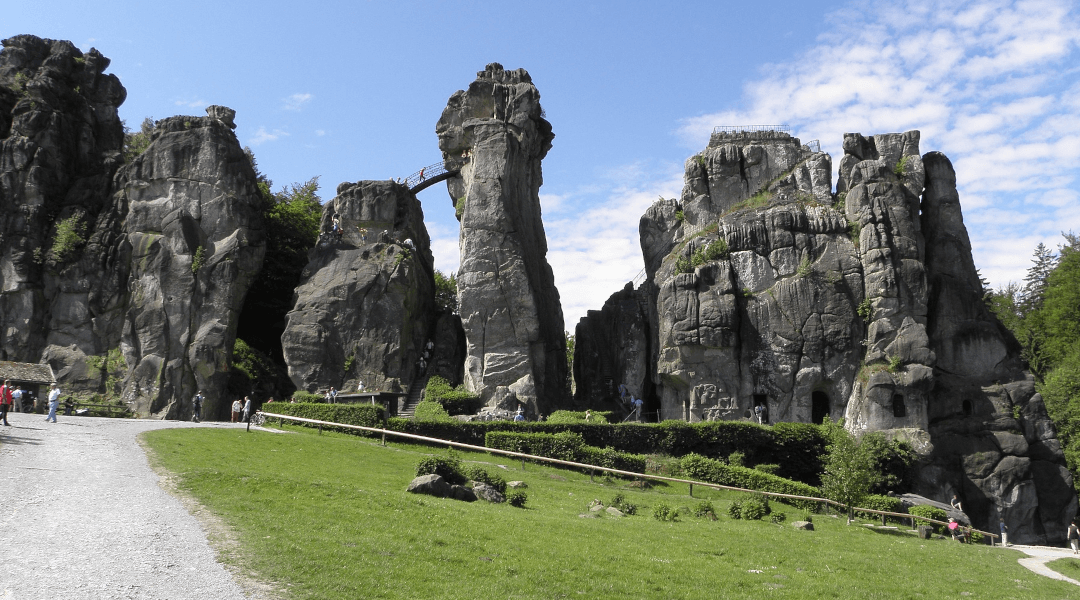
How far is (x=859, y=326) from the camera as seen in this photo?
5047cm

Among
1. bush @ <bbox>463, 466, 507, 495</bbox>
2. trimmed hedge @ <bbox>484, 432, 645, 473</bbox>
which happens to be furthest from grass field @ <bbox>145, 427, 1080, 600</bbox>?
trimmed hedge @ <bbox>484, 432, 645, 473</bbox>

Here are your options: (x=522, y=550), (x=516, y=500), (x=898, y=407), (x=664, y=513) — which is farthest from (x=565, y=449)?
(x=898, y=407)

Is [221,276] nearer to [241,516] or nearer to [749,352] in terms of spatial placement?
[749,352]

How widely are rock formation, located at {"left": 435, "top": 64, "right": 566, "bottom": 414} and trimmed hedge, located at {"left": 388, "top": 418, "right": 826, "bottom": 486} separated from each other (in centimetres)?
964

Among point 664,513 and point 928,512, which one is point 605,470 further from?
point 928,512

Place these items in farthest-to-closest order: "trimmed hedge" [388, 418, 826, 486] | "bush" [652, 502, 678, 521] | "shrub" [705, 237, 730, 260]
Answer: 1. "shrub" [705, 237, 730, 260]
2. "trimmed hedge" [388, 418, 826, 486]
3. "bush" [652, 502, 678, 521]

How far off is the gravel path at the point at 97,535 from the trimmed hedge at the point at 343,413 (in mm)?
13971

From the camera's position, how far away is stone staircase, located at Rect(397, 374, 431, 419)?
50188 millimetres

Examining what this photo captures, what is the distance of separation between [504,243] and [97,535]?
3974 cm

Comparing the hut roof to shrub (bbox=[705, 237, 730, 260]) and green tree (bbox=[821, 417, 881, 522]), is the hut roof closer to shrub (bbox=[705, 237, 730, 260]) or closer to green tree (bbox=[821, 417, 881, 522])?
shrub (bbox=[705, 237, 730, 260])

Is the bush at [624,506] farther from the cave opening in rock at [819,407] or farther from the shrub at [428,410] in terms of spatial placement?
the cave opening in rock at [819,407]

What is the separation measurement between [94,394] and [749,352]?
4261cm

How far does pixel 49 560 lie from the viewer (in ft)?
43.7

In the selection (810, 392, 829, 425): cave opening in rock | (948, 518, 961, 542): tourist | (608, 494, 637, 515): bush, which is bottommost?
(948, 518, 961, 542): tourist
